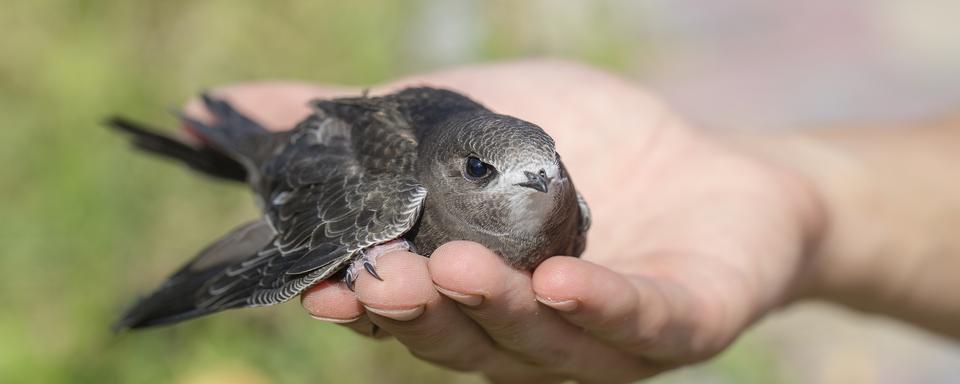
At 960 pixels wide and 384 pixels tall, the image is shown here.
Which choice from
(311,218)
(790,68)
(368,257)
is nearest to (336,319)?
(368,257)

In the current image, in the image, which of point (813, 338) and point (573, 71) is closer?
point (573, 71)

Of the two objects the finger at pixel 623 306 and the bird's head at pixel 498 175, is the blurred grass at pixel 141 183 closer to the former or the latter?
the bird's head at pixel 498 175

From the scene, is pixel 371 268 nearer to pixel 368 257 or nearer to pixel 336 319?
pixel 368 257

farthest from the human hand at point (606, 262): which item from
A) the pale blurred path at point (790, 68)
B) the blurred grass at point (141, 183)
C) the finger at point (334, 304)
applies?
the pale blurred path at point (790, 68)

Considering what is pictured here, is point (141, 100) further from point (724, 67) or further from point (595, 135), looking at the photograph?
point (724, 67)

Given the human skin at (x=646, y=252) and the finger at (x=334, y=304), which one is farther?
the finger at (x=334, y=304)

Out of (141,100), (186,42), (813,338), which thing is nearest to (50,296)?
A: (141,100)
